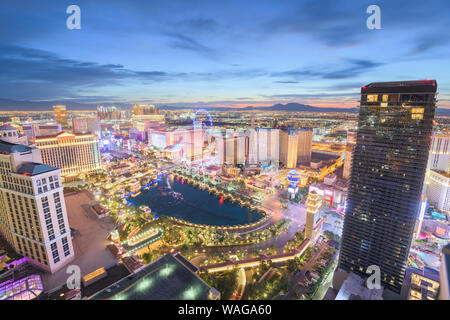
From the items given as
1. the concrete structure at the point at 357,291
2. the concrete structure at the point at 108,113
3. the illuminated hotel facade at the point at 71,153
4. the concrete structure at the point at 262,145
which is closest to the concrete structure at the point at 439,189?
the concrete structure at the point at 357,291

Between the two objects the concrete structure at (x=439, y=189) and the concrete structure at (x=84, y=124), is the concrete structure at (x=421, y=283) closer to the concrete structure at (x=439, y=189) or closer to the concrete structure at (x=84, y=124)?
the concrete structure at (x=439, y=189)

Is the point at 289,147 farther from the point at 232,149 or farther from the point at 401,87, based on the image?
the point at 401,87

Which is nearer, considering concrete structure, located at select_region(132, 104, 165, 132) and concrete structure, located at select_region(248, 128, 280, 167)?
concrete structure, located at select_region(248, 128, 280, 167)

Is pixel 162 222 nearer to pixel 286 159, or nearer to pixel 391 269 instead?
pixel 391 269

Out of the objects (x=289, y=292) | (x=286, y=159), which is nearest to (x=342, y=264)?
(x=289, y=292)

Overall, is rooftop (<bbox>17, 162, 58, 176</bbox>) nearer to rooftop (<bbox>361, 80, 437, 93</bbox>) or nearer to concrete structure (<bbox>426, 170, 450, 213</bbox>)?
rooftop (<bbox>361, 80, 437, 93</bbox>)

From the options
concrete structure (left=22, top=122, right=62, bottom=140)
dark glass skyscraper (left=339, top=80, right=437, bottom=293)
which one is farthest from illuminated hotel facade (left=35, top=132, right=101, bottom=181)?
dark glass skyscraper (left=339, top=80, right=437, bottom=293)
